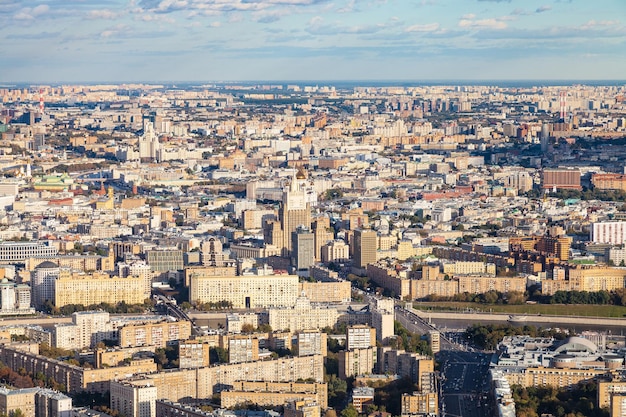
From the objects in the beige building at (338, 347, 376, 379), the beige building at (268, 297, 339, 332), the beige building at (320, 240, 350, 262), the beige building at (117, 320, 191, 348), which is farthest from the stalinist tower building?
the beige building at (338, 347, 376, 379)

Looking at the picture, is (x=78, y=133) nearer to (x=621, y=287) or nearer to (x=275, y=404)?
(x=621, y=287)

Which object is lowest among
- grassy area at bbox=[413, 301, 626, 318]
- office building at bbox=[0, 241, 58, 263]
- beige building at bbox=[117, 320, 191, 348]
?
grassy area at bbox=[413, 301, 626, 318]

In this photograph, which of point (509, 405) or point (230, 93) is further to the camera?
point (230, 93)

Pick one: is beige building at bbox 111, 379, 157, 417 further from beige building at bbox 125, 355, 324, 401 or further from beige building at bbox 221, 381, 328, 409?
beige building at bbox 221, 381, 328, 409

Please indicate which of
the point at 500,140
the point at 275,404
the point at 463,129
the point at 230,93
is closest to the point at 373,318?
the point at 275,404

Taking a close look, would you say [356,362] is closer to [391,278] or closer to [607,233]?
[391,278]

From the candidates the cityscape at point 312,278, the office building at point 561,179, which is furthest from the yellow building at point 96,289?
the office building at point 561,179
